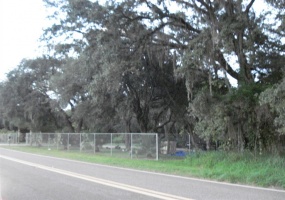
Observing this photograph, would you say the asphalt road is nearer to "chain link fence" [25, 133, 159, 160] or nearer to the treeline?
the treeline

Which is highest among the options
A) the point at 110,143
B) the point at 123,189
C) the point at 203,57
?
the point at 203,57

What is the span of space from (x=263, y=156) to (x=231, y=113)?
100.0 inches

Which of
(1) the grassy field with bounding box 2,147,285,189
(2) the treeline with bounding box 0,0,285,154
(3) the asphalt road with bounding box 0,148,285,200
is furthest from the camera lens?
(2) the treeline with bounding box 0,0,285,154

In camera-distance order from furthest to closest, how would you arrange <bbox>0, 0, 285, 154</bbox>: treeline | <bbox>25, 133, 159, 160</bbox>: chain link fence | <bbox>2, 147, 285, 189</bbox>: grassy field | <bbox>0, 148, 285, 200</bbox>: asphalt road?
<bbox>25, 133, 159, 160</bbox>: chain link fence → <bbox>0, 0, 285, 154</bbox>: treeline → <bbox>2, 147, 285, 189</bbox>: grassy field → <bbox>0, 148, 285, 200</bbox>: asphalt road

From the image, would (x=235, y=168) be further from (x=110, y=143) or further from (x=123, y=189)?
(x=110, y=143)

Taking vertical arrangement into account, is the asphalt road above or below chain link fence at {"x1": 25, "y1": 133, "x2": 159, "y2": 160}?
below

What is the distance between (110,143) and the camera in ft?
89.2

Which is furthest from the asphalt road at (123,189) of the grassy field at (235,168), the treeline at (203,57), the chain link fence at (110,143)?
the chain link fence at (110,143)

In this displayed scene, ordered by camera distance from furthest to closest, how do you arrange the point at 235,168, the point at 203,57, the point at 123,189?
the point at 203,57 < the point at 235,168 < the point at 123,189

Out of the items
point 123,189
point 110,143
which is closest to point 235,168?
point 123,189

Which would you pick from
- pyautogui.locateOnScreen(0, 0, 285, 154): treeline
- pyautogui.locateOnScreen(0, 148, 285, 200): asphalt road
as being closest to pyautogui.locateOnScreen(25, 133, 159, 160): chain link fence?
pyautogui.locateOnScreen(0, 0, 285, 154): treeline

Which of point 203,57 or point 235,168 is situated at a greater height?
point 203,57

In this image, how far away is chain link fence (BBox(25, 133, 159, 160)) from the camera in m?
22.7

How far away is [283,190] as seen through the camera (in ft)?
32.3
